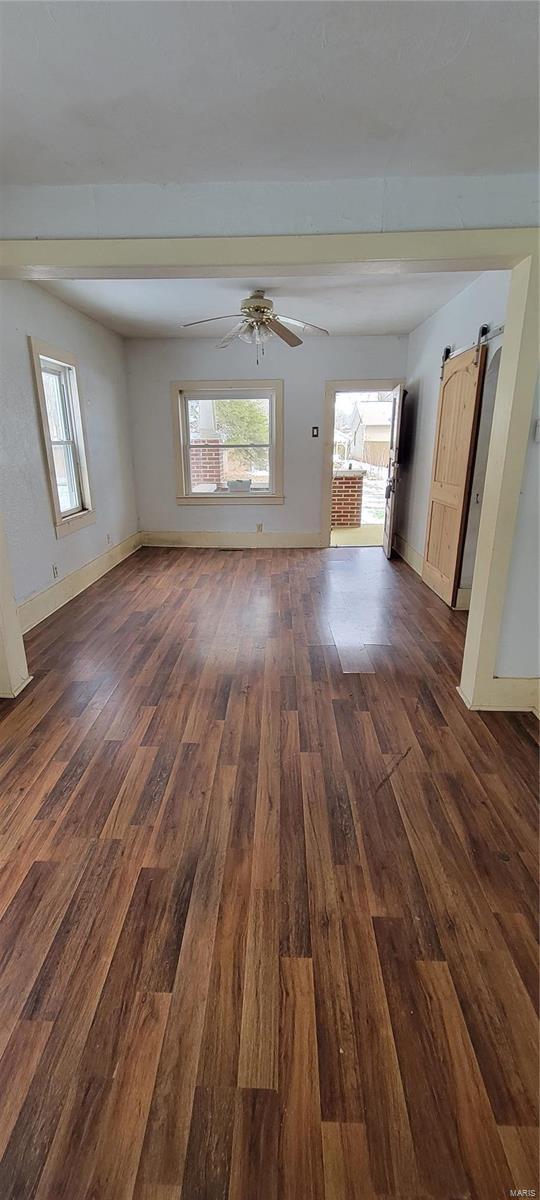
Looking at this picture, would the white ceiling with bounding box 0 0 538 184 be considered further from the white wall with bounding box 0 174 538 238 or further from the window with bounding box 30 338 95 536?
the window with bounding box 30 338 95 536

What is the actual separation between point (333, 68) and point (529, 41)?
55 centimetres

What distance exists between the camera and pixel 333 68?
4.65 ft

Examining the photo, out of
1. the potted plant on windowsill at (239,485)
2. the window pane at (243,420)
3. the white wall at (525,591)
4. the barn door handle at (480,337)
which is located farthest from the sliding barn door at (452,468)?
the potted plant on windowsill at (239,485)

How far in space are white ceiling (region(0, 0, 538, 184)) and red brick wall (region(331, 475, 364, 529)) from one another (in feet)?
20.2

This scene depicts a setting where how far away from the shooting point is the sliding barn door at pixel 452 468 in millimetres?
3697

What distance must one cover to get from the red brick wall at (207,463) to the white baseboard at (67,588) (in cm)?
125

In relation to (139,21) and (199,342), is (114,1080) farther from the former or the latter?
(199,342)

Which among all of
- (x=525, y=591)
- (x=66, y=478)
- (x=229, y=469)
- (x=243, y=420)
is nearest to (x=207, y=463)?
(x=229, y=469)

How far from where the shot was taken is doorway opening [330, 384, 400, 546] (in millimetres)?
8219

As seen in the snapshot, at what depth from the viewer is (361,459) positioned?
10.8m

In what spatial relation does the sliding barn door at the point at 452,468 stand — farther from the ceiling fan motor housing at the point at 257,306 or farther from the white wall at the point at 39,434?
the white wall at the point at 39,434

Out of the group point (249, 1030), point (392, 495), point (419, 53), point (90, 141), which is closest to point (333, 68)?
point (419, 53)

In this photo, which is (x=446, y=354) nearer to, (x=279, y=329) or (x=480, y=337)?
(x=480, y=337)

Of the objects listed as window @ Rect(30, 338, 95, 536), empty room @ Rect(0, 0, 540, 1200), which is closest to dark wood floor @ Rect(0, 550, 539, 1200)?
empty room @ Rect(0, 0, 540, 1200)
